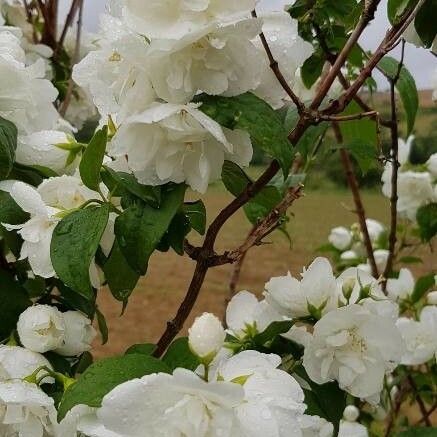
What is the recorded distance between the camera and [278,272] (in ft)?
18.1

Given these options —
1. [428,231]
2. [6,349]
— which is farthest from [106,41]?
[428,231]

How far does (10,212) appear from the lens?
0.77 metres

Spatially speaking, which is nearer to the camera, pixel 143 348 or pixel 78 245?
pixel 78 245

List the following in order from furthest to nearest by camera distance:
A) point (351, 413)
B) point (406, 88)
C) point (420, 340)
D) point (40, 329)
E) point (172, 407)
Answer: point (351, 413), point (420, 340), point (406, 88), point (40, 329), point (172, 407)

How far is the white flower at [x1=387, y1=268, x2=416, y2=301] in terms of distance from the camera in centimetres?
137

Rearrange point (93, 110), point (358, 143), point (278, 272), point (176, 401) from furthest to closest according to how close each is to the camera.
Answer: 1. point (278, 272)
2. point (93, 110)
3. point (358, 143)
4. point (176, 401)

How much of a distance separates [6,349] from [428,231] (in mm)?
984

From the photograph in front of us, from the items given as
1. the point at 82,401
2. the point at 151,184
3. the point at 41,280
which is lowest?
the point at 41,280

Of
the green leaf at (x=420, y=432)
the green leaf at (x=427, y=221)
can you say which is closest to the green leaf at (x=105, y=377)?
the green leaf at (x=420, y=432)

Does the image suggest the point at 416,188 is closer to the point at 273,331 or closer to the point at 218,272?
the point at 273,331

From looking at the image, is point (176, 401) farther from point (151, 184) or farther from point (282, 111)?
point (282, 111)

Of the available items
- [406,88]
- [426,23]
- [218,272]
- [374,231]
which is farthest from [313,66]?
[218,272]

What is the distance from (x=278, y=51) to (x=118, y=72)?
133 millimetres

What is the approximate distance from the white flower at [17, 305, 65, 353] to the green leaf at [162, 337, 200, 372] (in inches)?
4.1
